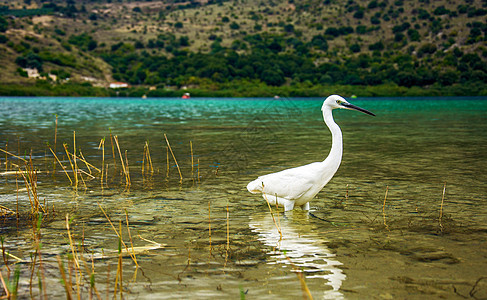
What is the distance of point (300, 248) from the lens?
6.46 meters

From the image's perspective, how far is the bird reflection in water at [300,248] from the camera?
541cm

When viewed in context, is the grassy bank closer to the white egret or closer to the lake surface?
the lake surface

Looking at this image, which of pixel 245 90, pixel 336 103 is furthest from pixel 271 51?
pixel 336 103

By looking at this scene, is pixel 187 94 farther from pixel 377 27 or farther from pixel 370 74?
pixel 377 27

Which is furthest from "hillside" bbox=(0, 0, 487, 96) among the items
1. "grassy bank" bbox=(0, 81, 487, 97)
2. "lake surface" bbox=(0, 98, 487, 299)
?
"lake surface" bbox=(0, 98, 487, 299)

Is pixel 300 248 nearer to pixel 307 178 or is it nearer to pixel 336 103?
pixel 307 178

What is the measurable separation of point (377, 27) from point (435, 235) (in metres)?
134

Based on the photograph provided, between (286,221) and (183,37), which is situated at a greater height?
(183,37)

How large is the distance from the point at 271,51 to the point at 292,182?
127m

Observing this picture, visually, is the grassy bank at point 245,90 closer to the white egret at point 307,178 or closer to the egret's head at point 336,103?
the egret's head at point 336,103

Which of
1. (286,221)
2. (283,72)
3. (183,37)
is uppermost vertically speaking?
(183,37)

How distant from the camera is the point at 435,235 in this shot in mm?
6949

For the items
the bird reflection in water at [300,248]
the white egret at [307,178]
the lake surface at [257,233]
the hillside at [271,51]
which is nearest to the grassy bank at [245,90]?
the hillside at [271,51]

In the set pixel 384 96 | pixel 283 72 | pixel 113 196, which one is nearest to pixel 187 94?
pixel 283 72
